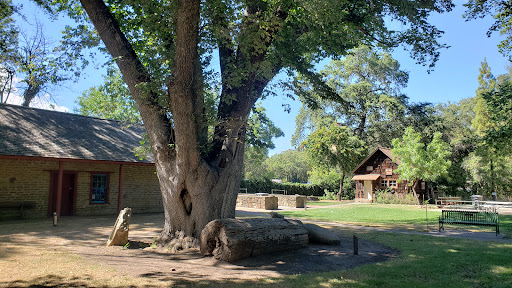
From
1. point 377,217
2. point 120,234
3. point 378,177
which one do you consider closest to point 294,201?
point 377,217

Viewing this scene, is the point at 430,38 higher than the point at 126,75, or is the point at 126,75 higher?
the point at 430,38

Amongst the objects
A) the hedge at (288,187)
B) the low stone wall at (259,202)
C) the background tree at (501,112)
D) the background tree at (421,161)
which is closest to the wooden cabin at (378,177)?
the background tree at (421,161)

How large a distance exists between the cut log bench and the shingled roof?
7.17 metres

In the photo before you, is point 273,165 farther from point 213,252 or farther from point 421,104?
point 213,252

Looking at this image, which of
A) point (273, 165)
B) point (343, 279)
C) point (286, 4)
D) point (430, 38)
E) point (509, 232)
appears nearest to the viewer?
point (343, 279)

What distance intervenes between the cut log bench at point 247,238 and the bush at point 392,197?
2439 centimetres

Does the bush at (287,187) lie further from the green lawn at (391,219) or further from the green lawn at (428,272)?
the green lawn at (428,272)

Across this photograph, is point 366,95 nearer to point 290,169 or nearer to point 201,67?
point 201,67

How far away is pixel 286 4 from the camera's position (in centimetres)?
916

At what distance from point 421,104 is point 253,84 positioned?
3418 centimetres

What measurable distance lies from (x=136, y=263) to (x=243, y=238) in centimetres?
227

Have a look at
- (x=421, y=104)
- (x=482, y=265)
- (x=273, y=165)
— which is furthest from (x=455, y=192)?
(x=273, y=165)

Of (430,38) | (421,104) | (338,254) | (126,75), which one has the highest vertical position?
(421,104)

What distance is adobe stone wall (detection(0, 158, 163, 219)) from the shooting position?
15352 millimetres
